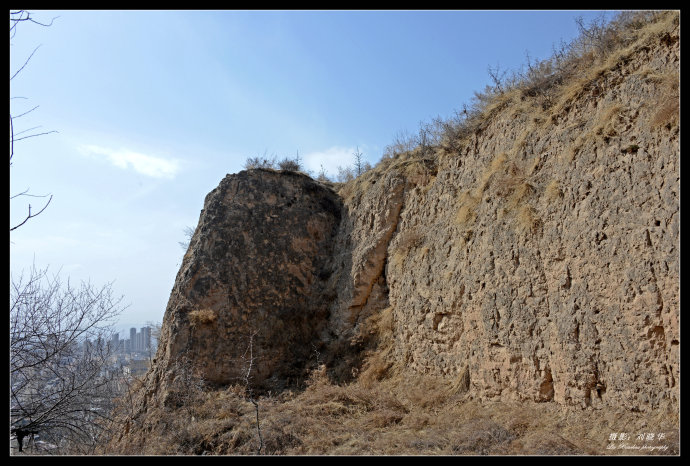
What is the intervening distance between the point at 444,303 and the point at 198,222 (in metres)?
7.33

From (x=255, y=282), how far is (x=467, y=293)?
214 inches

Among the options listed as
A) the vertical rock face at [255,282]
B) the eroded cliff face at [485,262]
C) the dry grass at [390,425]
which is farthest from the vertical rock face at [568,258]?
the vertical rock face at [255,282]

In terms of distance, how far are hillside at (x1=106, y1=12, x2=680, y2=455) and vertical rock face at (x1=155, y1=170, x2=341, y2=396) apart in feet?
0.16

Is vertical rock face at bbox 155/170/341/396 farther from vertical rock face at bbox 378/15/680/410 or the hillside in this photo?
vertical rock face at bbox 378/15/680/410

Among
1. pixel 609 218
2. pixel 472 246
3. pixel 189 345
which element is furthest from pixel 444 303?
pixel 189 345

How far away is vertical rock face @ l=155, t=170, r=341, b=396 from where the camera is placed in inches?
420

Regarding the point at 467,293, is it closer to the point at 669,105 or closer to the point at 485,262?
the point at 485,262

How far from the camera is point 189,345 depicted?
10539 mm

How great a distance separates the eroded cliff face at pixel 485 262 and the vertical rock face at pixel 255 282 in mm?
37

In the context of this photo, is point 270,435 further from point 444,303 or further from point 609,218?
point 609,218

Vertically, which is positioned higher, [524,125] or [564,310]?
[524,125]

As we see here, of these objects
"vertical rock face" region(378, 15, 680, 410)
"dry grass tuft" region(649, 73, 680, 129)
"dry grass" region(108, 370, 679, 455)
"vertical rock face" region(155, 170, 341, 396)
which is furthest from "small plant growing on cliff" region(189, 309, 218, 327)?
"dry grass tuft" region(649, 73, 680, 129)

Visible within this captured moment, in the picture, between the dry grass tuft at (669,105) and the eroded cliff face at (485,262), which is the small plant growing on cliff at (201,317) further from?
the dry grass tuft at (669,105)

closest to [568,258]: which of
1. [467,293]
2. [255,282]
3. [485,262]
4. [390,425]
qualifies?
[485,262]
